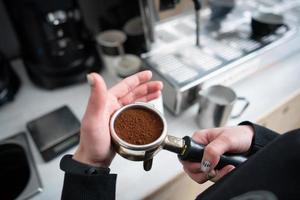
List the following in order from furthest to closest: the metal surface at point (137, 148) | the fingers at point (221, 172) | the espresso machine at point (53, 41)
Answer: the espresso machine at point (53, 41)
the fingers at point (221, 172)
the metal surface at point (137, 148)

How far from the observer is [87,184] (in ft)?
1.36

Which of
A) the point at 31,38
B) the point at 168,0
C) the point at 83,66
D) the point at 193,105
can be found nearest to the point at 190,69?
the point at 193,105

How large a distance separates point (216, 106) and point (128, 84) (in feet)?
0.68

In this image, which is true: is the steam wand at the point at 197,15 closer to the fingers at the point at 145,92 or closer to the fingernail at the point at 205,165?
the fingers at the point at 145,92

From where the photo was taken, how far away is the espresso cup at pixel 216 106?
1.88 ft

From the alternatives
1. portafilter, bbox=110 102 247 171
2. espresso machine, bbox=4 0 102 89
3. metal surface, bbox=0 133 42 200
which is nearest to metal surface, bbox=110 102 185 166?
portafilter, bbox=110 102 247 171

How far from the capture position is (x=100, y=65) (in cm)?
80

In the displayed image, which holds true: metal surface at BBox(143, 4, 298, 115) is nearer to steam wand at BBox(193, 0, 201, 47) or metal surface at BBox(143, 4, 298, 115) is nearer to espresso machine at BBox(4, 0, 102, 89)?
steam wand at BBox(193, 0, 201, 47)

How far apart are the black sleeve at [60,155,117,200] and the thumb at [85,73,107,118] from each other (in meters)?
0.10

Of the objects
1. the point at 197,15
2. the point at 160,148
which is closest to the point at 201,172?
the point at 160,148

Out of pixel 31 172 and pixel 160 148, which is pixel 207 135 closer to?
pixel 160 148

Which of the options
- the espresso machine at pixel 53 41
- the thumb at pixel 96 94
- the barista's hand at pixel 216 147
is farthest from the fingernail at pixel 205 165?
the espresso machine at pixel 53 41

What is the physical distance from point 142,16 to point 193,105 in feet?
0.93

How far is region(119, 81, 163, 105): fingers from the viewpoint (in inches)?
21.5
